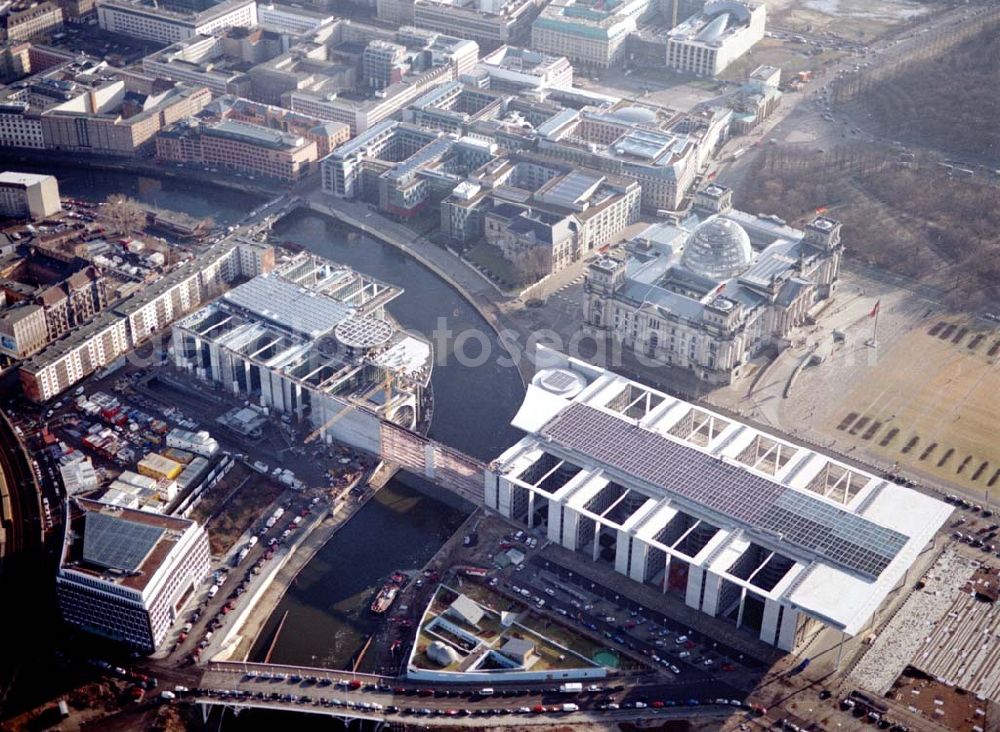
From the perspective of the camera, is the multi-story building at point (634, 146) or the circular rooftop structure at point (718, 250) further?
the multi-story building at point (634, 146)

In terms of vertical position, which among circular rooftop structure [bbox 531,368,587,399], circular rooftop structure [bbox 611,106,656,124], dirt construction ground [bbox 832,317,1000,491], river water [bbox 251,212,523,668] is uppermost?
circular rooftop structure [bbox 611,106,656,124]

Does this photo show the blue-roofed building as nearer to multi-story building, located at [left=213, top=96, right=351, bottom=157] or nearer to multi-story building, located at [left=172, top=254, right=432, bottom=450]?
multi-story building, located at [left=213, top=96, right=351, bottom=157]

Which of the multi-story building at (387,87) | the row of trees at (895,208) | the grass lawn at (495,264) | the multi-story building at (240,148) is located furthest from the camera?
the multi-story building at (387,87)

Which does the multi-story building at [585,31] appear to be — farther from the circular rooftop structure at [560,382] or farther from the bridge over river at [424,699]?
the bridge over river at [424,699]

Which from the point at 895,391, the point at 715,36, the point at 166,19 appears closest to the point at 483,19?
the point at 715,36

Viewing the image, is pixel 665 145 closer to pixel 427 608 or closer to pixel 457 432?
pixel 457 432

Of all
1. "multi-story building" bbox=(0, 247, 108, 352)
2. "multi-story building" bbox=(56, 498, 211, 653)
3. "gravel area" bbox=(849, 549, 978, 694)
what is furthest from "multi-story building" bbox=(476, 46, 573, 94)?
"multi-story building" bbox=(56, 498, 211, 653)

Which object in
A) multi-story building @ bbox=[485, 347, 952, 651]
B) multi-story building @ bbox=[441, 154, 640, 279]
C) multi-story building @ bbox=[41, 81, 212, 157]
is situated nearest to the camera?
multi-story building @ bbox=[485, 347, 952, 651]

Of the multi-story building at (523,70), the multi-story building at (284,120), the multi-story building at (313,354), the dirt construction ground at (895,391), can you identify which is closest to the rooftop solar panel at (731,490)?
the dirt construction ground at (895,391)
